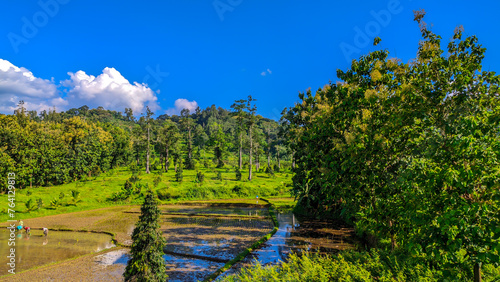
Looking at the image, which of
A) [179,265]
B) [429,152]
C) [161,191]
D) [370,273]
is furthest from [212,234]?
[161,191]

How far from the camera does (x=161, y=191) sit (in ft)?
146

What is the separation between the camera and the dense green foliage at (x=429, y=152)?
207 inches

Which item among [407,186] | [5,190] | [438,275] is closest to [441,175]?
[407,186]

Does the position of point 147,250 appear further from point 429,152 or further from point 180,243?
point 429,152

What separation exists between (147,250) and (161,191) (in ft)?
117

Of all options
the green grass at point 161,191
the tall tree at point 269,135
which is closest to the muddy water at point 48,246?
the green grass at point 161,191

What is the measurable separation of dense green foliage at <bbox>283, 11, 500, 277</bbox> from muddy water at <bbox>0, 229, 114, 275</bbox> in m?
18.9

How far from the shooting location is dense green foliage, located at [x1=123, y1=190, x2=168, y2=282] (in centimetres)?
1051

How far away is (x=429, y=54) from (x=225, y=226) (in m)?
22.9

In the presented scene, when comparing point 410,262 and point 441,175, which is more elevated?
point 441,175

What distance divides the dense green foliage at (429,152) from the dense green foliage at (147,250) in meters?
7.74

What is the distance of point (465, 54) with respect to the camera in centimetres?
769

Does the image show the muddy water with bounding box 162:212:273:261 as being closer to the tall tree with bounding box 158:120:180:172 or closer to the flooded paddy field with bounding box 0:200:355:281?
the flooded paddy field with bounding box 0:200:355:281

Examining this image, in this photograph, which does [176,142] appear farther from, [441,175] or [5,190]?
[441,175]
